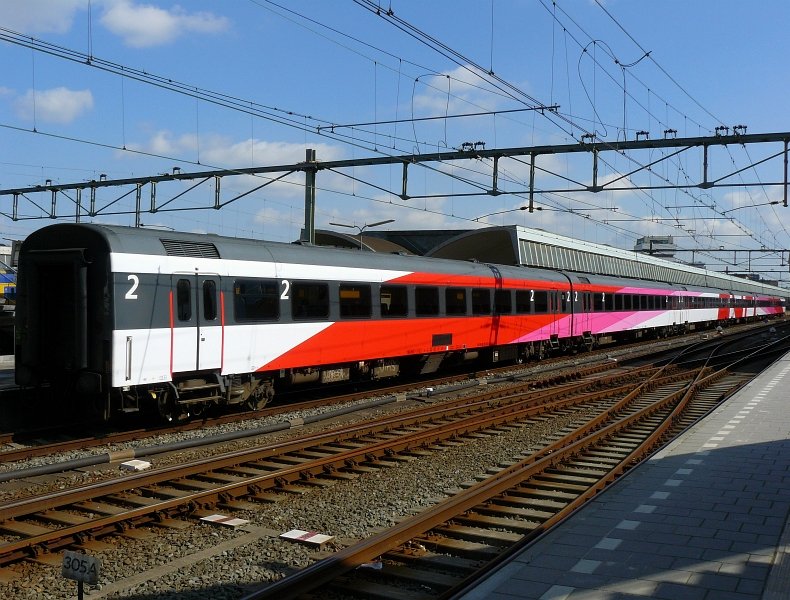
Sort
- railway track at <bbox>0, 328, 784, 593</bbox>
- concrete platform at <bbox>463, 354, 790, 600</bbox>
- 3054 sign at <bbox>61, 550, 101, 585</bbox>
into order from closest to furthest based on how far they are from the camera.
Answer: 3054 sign at <bbox>61, 550, 101, 585</bbox> < concrete platform at <bbox>463, 354, 790, 600</bbox> < railway track at <bbox>0, 328, 784, 593</bbox>

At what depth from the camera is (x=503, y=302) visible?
79.8ft

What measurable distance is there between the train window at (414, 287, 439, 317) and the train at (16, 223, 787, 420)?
50mm

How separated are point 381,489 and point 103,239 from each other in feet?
19.9

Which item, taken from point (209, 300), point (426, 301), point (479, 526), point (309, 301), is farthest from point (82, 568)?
point (426, 301)

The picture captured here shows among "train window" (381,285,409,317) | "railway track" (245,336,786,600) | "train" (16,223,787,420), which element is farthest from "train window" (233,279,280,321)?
"railway track" (245,336,786,600)

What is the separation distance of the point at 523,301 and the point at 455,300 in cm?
492

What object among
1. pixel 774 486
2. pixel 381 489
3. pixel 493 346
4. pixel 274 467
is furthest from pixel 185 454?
pixel 493 346

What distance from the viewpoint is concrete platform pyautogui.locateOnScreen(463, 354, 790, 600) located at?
18.4 feet

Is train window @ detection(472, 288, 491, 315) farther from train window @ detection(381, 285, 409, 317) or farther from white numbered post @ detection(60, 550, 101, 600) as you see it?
white numbered post @ detection(60, 550, 101, 600)

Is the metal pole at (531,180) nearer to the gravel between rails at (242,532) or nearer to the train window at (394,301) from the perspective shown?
the train window at (394,301)

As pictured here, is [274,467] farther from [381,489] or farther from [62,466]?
[62,466]

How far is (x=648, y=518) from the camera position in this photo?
298 inches

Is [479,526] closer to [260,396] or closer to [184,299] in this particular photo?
[184,299]

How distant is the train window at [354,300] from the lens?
56.4 feet
